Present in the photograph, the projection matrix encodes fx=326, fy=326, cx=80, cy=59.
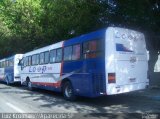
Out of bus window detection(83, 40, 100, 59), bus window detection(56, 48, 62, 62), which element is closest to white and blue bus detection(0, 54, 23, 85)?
bus window detection(56, 48, 62, 62)

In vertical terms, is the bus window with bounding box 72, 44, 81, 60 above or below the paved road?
above

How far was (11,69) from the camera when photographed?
29297 mm

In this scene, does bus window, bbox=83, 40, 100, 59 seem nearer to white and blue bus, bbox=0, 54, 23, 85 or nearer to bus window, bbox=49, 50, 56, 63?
bus window, bbox=49, 50, 56, 63

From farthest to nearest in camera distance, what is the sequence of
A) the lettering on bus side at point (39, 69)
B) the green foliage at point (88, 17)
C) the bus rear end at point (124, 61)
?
1. the lettering on bus side at point (39, 69)
2. the green foliage at point (88, 17)
3. the bus rear end at point (124, 61)

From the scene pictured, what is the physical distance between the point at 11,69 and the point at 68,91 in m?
14.2

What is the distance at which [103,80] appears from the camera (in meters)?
12.9

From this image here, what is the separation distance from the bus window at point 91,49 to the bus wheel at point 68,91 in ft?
7.30

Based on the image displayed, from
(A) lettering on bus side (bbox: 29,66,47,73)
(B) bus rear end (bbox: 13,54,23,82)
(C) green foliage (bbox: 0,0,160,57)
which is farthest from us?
(B) bus rear end (bbox: 13,54,23,82)

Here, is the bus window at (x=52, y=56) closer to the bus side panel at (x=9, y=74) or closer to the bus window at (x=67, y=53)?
the bus window at (x=67, y=53)

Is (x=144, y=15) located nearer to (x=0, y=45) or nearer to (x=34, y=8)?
(x=34, y=8)

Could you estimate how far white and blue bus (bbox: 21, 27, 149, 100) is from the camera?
13.1 metres

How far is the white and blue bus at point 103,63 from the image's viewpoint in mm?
13086

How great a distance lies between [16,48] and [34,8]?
22.8 feet

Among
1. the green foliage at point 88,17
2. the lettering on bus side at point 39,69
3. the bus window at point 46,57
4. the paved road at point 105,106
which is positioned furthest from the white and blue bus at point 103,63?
the green foliage at point 88,17
